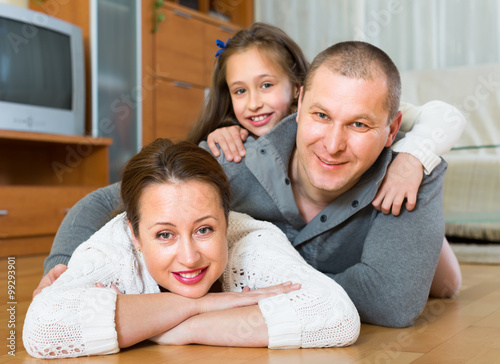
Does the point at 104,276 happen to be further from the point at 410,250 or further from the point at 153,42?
the point at 153,42

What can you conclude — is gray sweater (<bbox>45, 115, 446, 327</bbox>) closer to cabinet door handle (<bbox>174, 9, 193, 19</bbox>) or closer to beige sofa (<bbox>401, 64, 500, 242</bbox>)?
beige sofa (<bbox>401, 64, 500, 242</bbox>)

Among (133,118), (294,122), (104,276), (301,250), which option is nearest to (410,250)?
(301,250)

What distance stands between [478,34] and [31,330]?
407cm

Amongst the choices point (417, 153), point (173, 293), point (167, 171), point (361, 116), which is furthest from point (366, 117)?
point (173, 293)

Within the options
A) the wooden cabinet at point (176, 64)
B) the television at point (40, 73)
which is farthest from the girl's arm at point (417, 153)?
the wooden cabinet at point (176, 64)

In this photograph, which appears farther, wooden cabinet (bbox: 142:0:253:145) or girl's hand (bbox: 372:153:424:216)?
wooden cabinet (bbox: 142:0:253:145)

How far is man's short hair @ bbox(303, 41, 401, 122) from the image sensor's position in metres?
1.38

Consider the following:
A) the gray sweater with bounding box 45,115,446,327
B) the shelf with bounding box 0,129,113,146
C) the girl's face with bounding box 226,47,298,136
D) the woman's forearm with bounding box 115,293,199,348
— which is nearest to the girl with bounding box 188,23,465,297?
the girl's face with bounding box 226,47,298,136

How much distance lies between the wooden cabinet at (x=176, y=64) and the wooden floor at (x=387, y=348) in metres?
2.55

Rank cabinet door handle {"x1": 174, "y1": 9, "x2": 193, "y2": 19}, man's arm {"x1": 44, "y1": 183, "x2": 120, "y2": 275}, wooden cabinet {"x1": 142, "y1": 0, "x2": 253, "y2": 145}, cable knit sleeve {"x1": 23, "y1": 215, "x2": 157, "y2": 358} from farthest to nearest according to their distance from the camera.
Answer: cabinet door handle {"x1": 174, "y1": 9, "x2": 193, "y2": 19}, wooden cabinet {"x1": 142, "y1": 0, "x2": 253, "y2": 145}, man's arm {"x1": 44, "y1": 183, "x2": 120, "y2": 275}, cable knit sleeve {"x1": 23, "y1": 215, "x2": 157, "y2": 358}

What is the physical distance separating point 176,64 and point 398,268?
325 cm

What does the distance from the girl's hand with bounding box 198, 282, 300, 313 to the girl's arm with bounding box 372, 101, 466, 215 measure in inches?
15.1

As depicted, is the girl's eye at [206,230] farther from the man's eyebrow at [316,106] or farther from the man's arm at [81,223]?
the man's arm at [81,223]

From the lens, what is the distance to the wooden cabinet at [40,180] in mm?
3043
